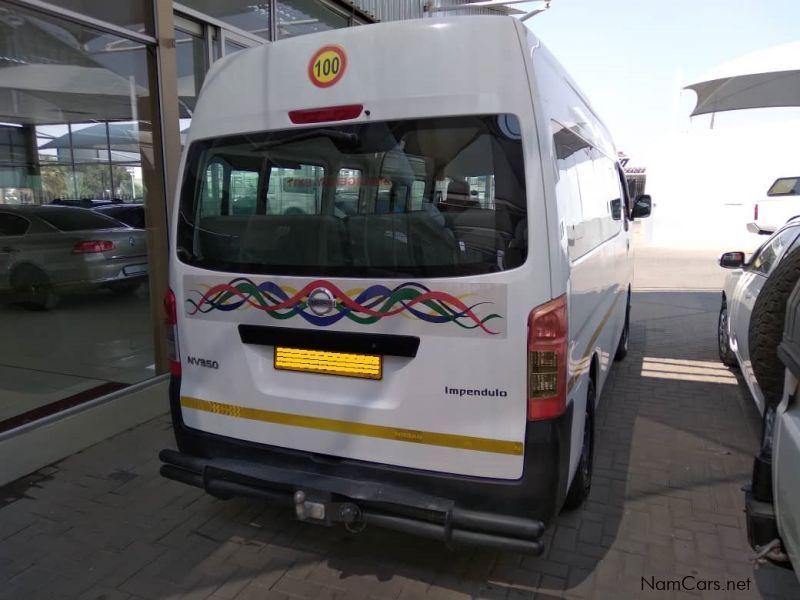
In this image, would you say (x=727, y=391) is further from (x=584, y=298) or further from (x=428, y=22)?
(x=428, y=22)

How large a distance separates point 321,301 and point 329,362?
274 millimetres

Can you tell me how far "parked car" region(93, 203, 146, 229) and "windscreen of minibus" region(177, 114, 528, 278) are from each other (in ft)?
8.78

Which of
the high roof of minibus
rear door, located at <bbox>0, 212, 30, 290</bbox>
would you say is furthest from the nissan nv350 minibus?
rear door, located at <bbox>0, 212, 30, 290</bbox>

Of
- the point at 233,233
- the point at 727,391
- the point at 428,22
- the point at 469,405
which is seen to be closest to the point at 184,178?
the point at 233,233

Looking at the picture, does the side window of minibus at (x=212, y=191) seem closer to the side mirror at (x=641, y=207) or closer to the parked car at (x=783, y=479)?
the parked car at (x=783, y=479)

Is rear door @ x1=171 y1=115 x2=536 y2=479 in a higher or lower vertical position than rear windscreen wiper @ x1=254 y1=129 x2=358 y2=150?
lower

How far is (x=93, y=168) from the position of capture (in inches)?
218

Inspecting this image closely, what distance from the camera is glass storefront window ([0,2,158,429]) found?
4930 millimetres

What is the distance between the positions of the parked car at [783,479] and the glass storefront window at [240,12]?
5506mm

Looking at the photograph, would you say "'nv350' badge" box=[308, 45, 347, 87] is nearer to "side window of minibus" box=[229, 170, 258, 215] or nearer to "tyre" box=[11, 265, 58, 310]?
"side window of minibus" box=[229, 170, 258, 215]

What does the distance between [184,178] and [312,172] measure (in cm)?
71

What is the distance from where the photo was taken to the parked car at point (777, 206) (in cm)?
1699

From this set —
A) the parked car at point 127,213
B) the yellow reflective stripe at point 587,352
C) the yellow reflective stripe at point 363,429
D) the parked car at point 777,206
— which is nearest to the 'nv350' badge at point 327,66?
the yellow reflective stripe at point 363,429

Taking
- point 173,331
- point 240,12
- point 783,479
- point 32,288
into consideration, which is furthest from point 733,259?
point 32,288
